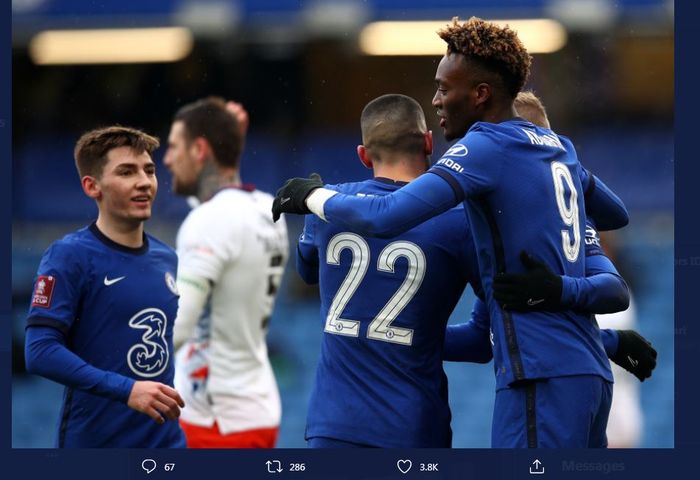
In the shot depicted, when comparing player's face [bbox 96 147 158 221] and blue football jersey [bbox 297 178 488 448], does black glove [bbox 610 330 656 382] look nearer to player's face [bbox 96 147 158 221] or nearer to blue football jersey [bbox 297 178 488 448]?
blue football jersey [bbox 297 178 488 448]

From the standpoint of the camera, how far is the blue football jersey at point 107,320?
445cm

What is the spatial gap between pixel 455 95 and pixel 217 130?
8.88 feet

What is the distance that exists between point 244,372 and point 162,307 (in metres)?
1.71

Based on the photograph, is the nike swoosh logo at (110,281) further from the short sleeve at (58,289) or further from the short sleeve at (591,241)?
the short sleeve at (591,241)

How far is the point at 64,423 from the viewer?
15.1 feet

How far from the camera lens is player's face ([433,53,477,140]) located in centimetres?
402

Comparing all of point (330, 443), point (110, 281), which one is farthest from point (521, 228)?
point (110, 281)

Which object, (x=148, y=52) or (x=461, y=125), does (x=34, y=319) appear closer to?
(x=461, y=125)

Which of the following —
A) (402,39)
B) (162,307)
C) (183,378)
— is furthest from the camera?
(402,39)

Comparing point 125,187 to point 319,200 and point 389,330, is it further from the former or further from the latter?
point 389,330

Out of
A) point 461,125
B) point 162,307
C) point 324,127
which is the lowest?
point 162,307

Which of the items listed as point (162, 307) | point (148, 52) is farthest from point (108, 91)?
point (162, 307)

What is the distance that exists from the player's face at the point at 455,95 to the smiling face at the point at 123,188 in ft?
4.11

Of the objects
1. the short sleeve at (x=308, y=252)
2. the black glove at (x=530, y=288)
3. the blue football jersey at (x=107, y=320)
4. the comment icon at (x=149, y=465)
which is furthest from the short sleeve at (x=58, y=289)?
the black glove at (x=530, y=288)
